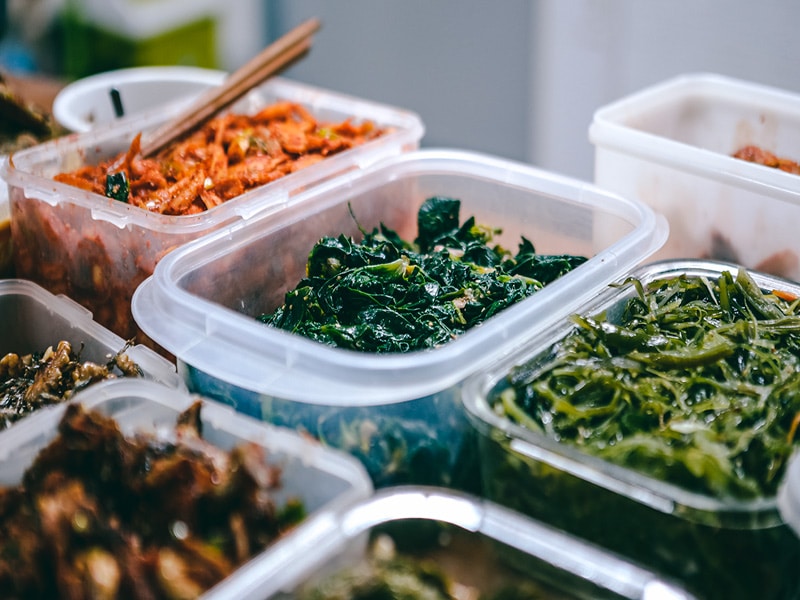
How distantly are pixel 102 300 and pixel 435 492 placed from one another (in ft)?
2.84

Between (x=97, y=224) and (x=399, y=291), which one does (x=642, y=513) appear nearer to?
(x=399, y=291)

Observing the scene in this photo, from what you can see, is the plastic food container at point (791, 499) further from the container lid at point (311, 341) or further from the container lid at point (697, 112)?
the container lid at point (697, 112)

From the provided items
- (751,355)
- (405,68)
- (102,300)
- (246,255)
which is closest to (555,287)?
(751,355)

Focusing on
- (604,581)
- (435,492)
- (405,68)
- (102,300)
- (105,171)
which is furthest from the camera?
(405,68)

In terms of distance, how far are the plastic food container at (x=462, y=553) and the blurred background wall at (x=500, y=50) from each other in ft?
7.66

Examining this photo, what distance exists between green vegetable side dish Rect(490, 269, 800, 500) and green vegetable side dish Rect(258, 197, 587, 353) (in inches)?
8.3

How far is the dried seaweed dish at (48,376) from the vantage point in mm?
1422

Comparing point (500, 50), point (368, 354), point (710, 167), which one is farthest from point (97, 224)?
point (500, 50)

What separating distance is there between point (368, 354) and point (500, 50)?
2.68 m

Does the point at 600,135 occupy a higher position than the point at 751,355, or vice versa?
the point at 600,135

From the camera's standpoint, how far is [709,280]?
1.53m

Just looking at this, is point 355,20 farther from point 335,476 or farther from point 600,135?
point 335,476

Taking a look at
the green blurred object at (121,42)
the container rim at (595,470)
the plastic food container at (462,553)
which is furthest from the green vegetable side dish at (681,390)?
the green blurred object at (121,42)

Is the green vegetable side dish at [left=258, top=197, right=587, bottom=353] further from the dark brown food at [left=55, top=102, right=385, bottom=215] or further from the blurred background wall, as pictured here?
the blurred background wall
